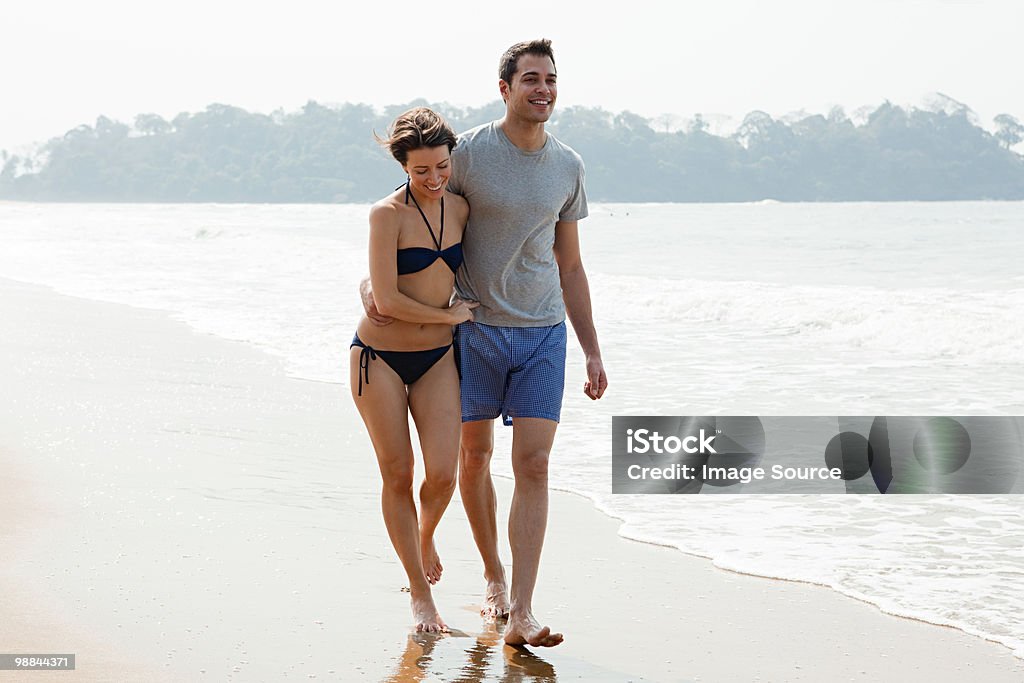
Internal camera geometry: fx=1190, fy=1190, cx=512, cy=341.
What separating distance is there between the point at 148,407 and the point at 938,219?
51618 millimetres

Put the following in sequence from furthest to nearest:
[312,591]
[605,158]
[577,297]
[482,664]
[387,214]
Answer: [605,158] < [312,591] < [577,297] < [387,214] < [482,664]

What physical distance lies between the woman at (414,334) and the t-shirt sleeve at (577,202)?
33 centimetres

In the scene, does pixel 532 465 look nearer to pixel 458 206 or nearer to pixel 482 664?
pixel 482 664

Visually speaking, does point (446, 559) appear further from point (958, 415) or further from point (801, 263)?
point (801, 263)

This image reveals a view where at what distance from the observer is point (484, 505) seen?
12.8ft

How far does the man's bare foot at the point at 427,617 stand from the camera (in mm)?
3588

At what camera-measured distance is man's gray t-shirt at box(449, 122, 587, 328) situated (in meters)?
3.60

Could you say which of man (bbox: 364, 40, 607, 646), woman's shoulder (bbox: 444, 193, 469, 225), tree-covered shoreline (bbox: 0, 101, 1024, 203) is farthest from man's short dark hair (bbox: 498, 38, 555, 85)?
tree-covered shoreline (bbox: 0, 101, 1024, 203)

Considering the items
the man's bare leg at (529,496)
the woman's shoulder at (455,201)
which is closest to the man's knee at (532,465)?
the man's bare leg at (529,496)

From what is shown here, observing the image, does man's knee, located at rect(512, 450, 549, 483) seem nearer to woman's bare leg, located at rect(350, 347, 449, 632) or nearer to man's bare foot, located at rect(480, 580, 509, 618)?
woman's bare leg, located at rect(350, 347, 449, 632)

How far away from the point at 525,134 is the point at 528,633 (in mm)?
1473

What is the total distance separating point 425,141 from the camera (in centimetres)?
342

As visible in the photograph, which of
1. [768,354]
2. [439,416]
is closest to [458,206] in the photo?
[439,416]

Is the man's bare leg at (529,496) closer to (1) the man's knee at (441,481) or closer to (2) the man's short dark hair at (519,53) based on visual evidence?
(1) the man's knee at (441,481)
